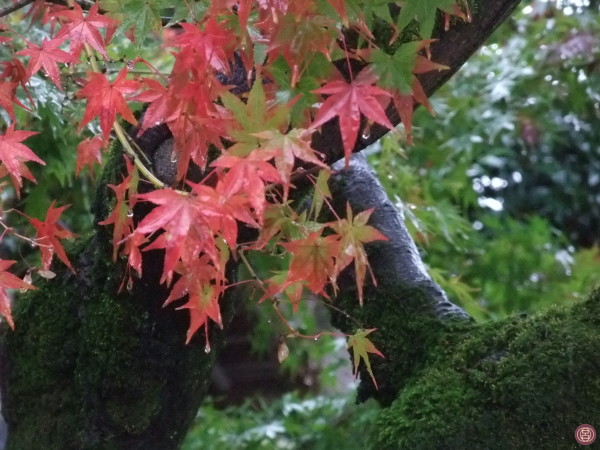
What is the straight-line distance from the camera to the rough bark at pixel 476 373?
0.87 metres

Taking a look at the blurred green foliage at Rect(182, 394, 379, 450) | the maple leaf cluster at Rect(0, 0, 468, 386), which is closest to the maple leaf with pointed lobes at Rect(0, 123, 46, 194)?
the maple leaf cluster at Rect(0, 0, 468, 386)

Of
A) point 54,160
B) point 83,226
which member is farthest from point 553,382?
point 83,226

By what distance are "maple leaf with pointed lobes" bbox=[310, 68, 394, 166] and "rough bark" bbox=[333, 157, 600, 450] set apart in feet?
1.26

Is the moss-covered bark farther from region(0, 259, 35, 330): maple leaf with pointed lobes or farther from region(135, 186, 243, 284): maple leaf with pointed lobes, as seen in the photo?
region(135, 186, 243, 284): maple leaf with pointed lobes

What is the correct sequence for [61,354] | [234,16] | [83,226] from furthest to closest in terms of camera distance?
1. [83,226]
2. [61,354]
3. [234,16]

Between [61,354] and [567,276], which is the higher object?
[61,354]

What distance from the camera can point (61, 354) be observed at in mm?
1151

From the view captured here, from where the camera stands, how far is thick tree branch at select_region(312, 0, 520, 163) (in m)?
0.93

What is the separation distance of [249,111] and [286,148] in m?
0.06

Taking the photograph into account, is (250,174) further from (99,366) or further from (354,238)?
(99,366)

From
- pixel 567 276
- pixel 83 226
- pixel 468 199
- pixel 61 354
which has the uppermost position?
pixel 61 354

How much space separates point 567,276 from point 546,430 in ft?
6.57

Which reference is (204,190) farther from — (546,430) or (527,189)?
(527,189)

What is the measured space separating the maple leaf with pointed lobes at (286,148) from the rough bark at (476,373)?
0.41 metres
